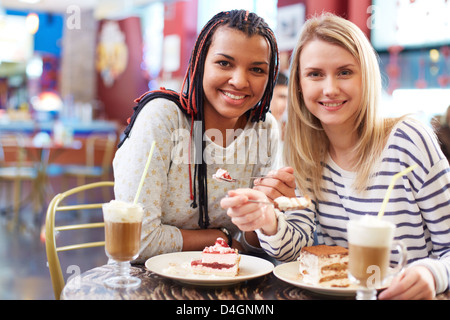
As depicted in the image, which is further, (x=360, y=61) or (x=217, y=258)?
(x=360, y=61)

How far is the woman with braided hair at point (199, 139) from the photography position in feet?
5.17

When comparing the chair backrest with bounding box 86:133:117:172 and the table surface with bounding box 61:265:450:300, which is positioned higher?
the chair backrest with bounding box 86:133:117:172

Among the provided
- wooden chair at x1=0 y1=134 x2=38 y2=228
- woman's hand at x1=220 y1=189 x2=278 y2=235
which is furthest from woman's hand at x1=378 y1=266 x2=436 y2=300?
wooden chair at x1=0 y1=134 x2=38 y2=228

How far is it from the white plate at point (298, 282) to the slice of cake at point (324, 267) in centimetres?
3

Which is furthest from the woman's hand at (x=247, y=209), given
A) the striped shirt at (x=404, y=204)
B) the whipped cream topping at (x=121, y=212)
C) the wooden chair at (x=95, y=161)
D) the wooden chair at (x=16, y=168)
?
the wooden chair at (x=95, y=161)

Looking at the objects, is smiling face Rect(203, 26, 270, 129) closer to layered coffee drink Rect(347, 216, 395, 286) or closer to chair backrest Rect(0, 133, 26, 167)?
layered coffee drink Rect(347, 216, 395, 286)

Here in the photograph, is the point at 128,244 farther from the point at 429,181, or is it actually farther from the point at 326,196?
the point at 429,181

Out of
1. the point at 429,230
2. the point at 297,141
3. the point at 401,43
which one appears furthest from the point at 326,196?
the point at 401,43

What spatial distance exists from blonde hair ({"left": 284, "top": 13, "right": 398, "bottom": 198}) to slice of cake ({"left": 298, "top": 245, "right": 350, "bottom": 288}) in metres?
0.35

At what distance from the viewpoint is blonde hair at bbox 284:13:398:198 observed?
1534mm

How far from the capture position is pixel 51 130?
977 cm

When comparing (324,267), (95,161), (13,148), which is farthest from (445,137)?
(13,148)

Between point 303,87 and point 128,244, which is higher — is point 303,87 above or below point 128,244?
above
